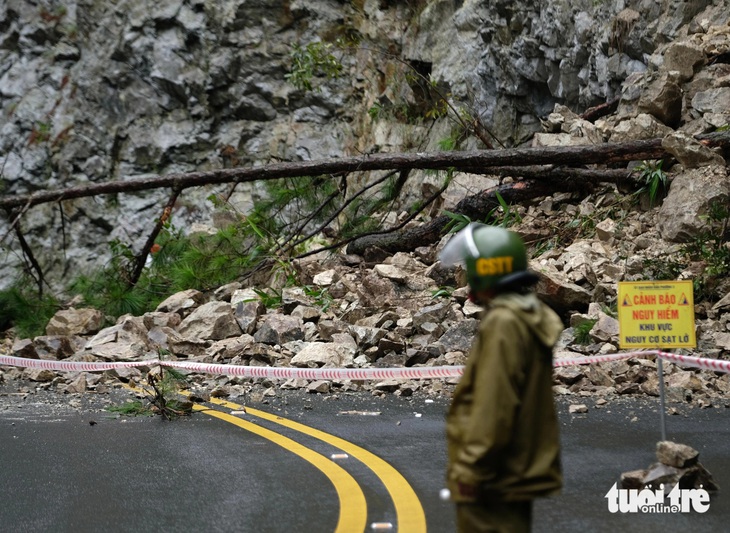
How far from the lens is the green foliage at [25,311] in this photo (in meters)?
12.6

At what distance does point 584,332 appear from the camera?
802 cm

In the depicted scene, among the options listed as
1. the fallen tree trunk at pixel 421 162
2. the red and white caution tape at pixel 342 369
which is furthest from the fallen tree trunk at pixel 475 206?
the red and white caution tape at pixel 342 369

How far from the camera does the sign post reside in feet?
15.2

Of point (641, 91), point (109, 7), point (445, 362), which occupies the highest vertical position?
point (109, 7)

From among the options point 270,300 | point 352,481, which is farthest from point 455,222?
point 352,481

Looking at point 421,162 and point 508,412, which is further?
point 421,162

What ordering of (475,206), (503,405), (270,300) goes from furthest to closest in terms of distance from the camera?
(475,206) → (270,300) → (503,405)

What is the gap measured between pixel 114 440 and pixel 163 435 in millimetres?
366

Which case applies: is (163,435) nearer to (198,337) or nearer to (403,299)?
(198,337)

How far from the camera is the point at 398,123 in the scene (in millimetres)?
17344

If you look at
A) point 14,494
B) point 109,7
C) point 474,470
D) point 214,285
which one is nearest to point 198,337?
point 214,285

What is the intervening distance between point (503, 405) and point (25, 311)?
40.5 feet

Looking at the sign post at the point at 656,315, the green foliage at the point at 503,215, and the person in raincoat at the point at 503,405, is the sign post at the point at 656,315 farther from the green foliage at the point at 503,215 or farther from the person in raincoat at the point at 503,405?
the green foliage at the point at 503,215

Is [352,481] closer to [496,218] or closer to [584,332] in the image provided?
[584,332]
